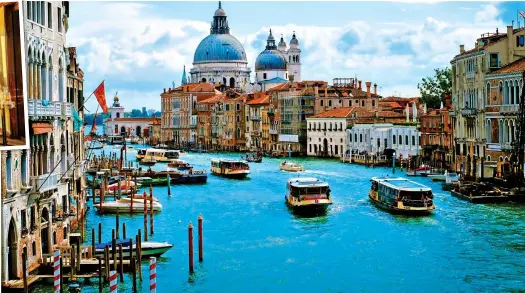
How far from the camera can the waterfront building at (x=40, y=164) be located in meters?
9.36

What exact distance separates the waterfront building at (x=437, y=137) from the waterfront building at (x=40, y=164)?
15.3 metres

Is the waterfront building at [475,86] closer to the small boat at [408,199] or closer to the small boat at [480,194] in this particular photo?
the small boat at [480,194]

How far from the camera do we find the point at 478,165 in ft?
71.7

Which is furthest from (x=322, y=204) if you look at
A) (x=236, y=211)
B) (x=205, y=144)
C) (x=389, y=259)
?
(x=205, y=144)

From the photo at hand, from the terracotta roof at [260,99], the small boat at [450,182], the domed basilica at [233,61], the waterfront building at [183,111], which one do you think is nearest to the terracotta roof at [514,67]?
the small boat at [450,182]

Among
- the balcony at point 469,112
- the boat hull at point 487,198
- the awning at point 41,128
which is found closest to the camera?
the awning at point 41,128

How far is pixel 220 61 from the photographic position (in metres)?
60.8

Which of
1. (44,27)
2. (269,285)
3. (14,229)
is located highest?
(44,27)

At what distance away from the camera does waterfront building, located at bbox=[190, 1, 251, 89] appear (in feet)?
200

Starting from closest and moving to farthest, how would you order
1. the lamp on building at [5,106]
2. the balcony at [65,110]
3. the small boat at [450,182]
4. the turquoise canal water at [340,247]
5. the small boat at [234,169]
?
the lamp on building at [5,106]
the turquoise canal water at [340,247]
the balcony at [65,110]
the small boat at [450,182]
the small boat at [234,169]

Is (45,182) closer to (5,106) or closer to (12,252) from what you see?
(12,252)

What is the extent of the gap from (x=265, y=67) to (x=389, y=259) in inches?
1848

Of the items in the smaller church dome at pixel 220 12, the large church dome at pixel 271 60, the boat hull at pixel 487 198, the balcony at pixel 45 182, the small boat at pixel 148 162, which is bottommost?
the boat hull at pixel 487 198

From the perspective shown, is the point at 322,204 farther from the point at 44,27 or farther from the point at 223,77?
the point at 223,77
